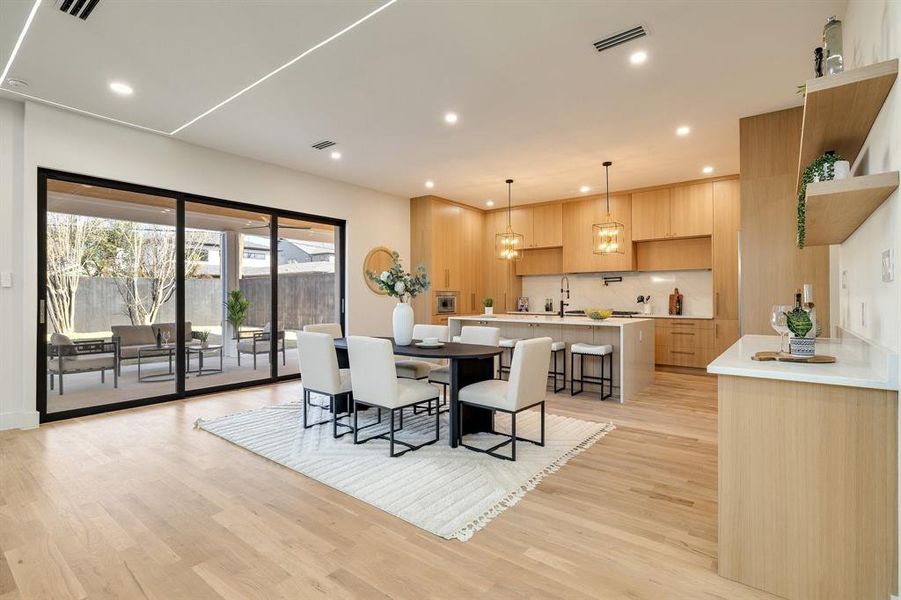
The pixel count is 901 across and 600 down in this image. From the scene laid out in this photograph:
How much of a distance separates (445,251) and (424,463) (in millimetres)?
5246

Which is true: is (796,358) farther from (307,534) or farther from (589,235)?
(589,235)

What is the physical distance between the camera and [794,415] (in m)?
1.68

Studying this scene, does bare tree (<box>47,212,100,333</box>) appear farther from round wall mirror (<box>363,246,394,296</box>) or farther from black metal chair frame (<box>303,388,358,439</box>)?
round wall mirror (<box>363,246,394,296</box>)

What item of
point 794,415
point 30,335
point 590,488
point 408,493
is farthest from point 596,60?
point 30,335

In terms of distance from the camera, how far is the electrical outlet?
163cm

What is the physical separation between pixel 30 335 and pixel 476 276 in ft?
21.0

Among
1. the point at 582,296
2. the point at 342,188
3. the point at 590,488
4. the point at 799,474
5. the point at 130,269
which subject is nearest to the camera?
the point at 799,474

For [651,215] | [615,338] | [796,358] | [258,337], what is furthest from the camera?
[651,215]

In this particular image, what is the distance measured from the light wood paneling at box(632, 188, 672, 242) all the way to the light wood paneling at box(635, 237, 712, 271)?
35cm

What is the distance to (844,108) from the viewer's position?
185 cm

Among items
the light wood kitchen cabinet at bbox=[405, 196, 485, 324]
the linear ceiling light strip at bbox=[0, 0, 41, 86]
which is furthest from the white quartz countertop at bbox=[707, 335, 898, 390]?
the light wood kitchen cabinet at bbox=[405, 196, 485, 324]

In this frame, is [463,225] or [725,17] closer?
[725,17]

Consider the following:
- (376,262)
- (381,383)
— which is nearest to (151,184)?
(376,262)

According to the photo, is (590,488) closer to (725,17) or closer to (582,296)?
(725,17)
